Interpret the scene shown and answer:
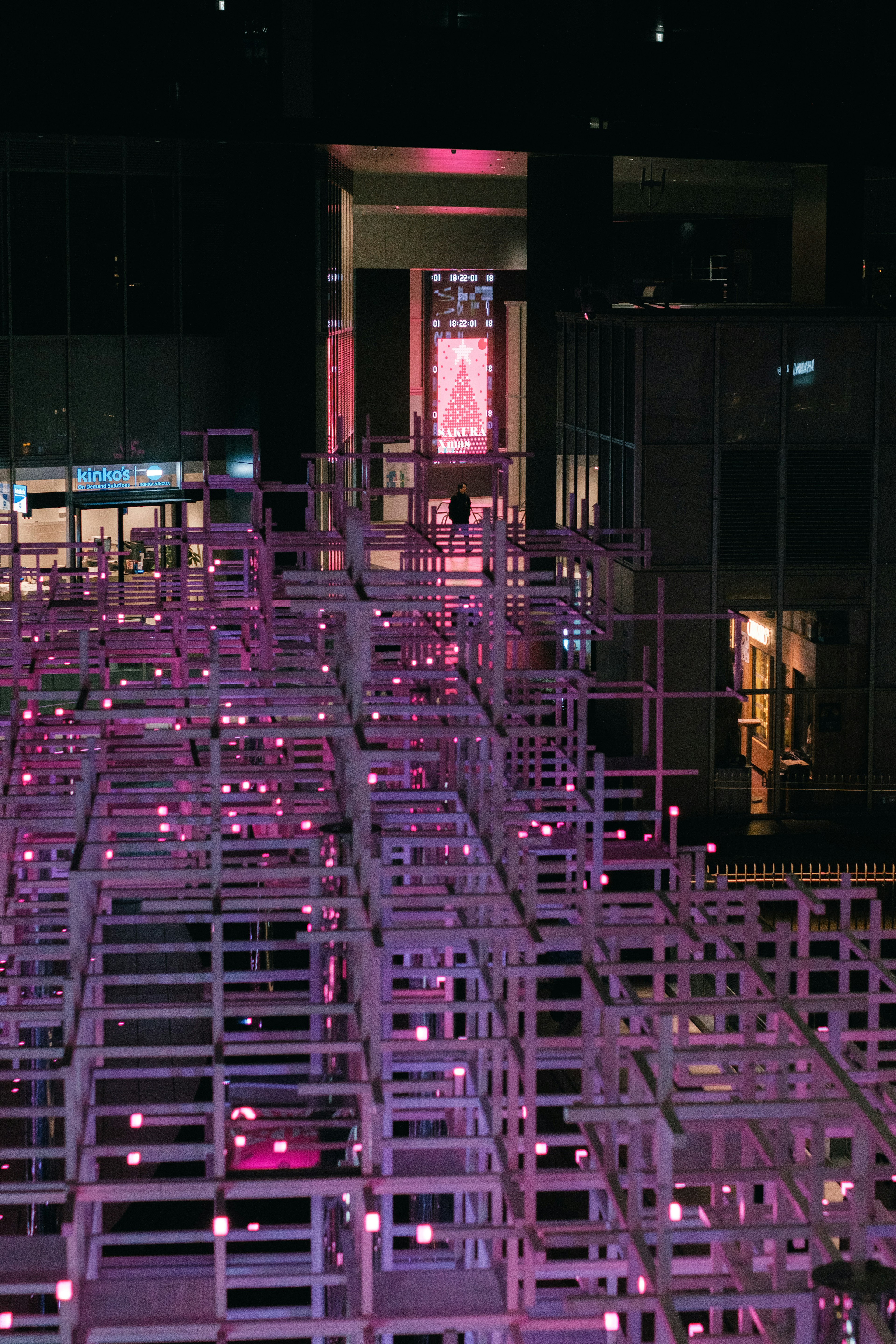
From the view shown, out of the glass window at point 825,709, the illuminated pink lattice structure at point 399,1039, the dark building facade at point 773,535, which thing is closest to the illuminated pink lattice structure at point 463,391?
the dark building facade at point 773,535

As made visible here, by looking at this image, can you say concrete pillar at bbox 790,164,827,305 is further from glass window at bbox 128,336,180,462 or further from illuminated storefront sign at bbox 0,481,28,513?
illuminated storefront sign at bbox 0,481,28,513

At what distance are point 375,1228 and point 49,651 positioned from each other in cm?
1139

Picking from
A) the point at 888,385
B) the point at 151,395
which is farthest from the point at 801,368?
the point at 151,395

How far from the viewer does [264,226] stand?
93.6ft

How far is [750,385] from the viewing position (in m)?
24.2

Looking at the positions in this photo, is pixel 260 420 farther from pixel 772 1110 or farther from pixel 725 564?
pixel 772 1110

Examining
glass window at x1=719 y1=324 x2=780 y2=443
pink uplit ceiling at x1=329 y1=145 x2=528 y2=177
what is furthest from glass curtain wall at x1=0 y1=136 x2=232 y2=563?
glass window at x1=719 y1=324 x2=780 y2=443

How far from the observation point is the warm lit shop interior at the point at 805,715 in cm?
2452

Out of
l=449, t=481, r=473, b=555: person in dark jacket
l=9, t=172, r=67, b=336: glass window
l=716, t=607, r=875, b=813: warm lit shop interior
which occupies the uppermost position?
l=9, t=172, r=67, b=336: glass window

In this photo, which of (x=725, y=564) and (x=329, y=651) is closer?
(x=329, y=651)

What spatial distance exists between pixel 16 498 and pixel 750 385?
1208 cm

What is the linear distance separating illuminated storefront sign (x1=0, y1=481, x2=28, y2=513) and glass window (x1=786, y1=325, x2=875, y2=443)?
40.7ft

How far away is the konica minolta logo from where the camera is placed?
29.4 m

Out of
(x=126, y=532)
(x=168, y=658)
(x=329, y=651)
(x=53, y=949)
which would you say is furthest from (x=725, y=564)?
(x=53, y=949)
